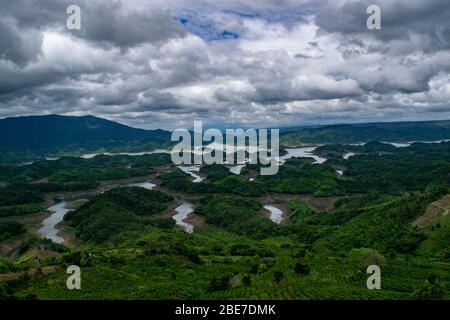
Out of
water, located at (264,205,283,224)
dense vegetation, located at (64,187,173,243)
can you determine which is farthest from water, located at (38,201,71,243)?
water, located at (264,205,283,224)

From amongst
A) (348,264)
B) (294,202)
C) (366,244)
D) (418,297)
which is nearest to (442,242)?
(366,244)

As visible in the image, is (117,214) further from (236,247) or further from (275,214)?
(236,247)

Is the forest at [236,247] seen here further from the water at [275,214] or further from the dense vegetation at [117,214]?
the water at [275,214]

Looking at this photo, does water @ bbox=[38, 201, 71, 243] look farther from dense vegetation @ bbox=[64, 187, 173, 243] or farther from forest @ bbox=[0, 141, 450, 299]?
dense vegetation @ bbox=[64, 187, 173, 243]

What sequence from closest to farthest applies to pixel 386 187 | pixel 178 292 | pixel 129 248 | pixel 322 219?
pixel 178 292 → pixel 129 248 → pixel 322 219 → pixel 386 187

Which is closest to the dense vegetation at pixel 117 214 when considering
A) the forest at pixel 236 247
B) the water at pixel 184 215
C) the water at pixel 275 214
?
the forest at pixel 236 247
